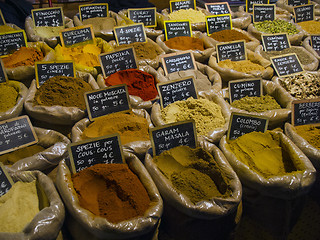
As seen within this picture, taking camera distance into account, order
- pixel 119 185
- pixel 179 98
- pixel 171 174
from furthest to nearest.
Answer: pixel 179 98, pixel 171 174, pixel 119 185

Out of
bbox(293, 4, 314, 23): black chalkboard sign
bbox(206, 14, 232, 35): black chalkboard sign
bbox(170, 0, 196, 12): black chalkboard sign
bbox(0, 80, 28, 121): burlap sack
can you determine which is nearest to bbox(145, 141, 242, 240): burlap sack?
bbox(0, 80, 28, 121): burlap sack

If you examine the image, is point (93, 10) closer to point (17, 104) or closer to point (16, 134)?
point (17, 104)

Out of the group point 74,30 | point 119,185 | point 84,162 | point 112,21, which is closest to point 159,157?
point 119,185

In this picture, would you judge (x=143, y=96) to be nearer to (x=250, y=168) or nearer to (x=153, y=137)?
(x=153, y=137)

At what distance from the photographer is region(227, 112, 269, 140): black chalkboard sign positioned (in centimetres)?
161

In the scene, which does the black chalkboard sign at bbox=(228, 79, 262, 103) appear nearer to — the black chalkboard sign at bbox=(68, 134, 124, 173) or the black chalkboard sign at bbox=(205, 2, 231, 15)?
the black chalkboard sign at bbox=(68, 134, 124, 173)

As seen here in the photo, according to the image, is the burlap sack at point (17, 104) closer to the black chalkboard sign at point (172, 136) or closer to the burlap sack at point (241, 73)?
the black chalkboard sign at point (172, 136)

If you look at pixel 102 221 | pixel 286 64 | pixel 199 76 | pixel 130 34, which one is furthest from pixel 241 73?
pixel 102 221

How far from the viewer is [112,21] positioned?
287 centimetres

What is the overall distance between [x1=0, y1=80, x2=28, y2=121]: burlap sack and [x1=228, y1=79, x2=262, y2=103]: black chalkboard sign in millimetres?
1415

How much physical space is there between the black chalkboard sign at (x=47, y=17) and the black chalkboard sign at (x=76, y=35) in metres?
0.39

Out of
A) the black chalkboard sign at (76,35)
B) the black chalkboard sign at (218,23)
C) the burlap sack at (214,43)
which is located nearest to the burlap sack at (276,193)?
the burlap sack at (214,43)

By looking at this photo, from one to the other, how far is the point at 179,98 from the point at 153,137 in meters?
0.59

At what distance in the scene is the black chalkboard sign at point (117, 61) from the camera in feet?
7.12
